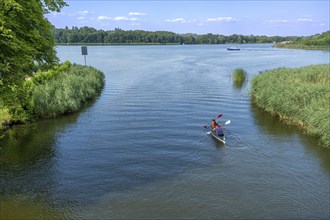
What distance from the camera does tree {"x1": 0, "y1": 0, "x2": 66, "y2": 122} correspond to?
14.1m

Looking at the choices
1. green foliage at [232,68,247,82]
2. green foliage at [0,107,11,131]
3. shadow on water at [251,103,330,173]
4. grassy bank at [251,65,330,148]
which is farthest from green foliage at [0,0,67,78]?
green foliage at [232,68,247,82]

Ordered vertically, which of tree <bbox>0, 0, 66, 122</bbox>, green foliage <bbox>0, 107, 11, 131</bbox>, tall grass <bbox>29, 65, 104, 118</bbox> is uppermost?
tree <bbox>0, 0, 66, 122</bbox>

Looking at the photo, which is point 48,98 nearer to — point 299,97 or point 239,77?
point 299,97

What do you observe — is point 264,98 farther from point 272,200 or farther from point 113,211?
point 113,211

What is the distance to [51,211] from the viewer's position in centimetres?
1606

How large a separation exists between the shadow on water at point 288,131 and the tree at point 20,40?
19.2 m

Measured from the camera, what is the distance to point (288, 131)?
2933cm

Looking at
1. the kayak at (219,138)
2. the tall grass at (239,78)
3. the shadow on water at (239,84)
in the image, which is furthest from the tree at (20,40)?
the tall grass at (239,78)

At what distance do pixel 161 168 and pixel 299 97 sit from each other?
17.1 m

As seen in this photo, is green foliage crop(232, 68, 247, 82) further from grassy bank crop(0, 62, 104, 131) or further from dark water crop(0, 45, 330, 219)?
grassy bank crop(0, 62, 104, 131)

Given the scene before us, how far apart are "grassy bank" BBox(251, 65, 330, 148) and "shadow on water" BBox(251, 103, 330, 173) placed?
21.2 inches

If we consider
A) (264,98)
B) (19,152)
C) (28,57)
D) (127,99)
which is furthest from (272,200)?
(127,99)

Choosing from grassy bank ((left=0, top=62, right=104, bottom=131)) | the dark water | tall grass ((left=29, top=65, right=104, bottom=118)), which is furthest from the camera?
tall grass ((left=29, top=65, right=104, bottom=118))

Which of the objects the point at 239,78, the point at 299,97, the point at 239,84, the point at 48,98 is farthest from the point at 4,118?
the point at 239,78
